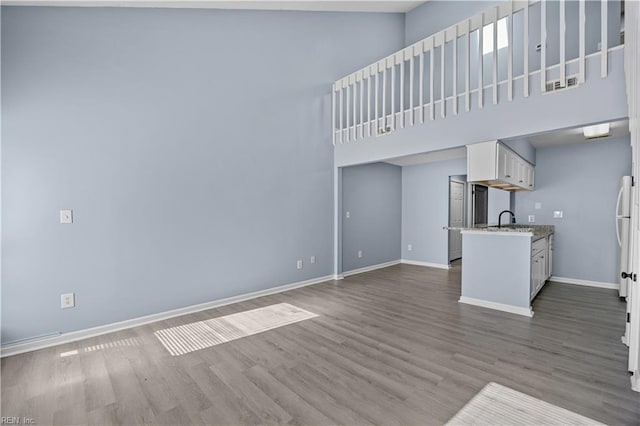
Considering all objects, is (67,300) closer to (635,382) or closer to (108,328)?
(108,328)

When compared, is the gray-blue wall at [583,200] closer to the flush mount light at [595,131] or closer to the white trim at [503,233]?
the flush mount light at [595,131]

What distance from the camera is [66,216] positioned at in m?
2.89

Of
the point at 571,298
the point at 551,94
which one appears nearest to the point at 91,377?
the point at 551,94

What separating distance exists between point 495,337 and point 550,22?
5355 millimetres

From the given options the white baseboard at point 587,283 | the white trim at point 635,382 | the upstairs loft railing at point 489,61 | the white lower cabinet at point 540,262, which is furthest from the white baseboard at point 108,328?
the white baseboard at point 587,283

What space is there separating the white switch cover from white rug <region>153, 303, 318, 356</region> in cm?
138

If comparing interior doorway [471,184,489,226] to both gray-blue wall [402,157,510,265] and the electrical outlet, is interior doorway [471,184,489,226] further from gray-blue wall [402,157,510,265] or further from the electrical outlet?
the electrical outlet

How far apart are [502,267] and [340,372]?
2.48 meters

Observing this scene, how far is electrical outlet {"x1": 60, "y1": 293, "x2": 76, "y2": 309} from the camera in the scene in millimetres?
2881

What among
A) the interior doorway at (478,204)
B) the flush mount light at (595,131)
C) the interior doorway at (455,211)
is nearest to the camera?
the flush mount light at (595,131)

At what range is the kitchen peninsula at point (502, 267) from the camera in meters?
3.46

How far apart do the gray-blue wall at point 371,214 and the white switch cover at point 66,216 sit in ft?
12.4

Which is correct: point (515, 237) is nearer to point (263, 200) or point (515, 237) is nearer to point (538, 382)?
point (538, 382)

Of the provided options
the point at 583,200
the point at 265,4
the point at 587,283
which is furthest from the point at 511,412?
the point at 265,4
